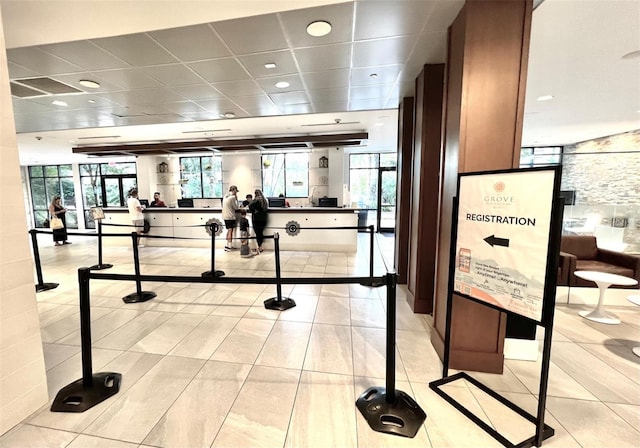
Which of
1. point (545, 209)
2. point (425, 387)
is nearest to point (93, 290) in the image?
point (425, 387)

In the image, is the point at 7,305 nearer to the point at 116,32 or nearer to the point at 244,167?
the point at 116,32

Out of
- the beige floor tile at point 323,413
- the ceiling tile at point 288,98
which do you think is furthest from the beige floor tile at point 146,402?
the ceiling tile at point 288,98

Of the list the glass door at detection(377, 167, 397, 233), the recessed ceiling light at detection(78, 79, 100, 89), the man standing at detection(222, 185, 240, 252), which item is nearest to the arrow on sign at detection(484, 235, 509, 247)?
the recessed ceiling light at detection(78, 79, 100, 89)

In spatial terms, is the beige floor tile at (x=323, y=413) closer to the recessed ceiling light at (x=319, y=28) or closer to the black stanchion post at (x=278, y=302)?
the black stanchion post at (x=278, y=302)

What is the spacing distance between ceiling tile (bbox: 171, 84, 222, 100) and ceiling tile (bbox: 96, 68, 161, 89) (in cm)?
32

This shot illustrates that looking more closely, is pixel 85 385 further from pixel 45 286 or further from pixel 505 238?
pixel 45 286

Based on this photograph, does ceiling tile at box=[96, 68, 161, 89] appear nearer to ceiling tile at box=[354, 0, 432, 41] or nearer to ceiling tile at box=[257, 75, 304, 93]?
ceiling tile at box=[257, 75, 304, 93]

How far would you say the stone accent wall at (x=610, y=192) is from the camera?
16.6ft

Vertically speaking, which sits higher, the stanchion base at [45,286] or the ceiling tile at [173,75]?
the ceiling tile at [173,75]

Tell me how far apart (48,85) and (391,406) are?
5706 millimetres

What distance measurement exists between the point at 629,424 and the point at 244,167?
10434 mm

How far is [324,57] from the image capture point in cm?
300

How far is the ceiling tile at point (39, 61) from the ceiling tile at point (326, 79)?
2.81 m

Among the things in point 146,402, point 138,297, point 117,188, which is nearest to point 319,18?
point 146,402
